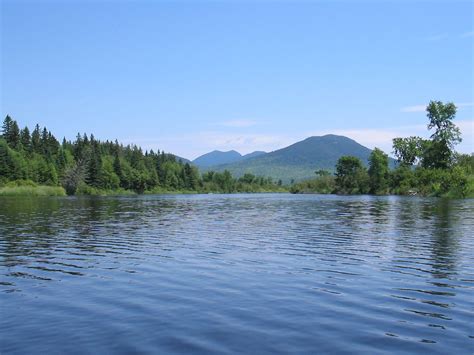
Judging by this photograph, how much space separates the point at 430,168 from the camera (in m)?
161

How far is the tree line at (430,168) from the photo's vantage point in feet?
423

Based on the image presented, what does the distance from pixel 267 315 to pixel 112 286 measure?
24.3 ft

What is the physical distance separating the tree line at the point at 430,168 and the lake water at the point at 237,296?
107604 mm

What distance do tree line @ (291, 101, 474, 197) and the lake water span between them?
108 meters

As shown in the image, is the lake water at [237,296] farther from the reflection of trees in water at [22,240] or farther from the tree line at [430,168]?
the tree line at [430,168]

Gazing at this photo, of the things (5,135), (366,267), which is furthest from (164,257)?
(5,135)

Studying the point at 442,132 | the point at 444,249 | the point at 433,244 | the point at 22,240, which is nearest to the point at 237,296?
the point at 444,249

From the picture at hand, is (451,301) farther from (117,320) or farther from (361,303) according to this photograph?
(117,320)

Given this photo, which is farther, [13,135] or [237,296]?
[13,135]

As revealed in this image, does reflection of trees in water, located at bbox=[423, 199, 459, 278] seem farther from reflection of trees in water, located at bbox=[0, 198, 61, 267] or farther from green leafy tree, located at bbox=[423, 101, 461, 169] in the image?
green leafy tree, located at bbox=[423, 101, 461, 169]

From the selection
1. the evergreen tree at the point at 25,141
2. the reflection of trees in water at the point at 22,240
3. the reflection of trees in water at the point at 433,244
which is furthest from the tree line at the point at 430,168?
the evergreen tree at the point at 25,141

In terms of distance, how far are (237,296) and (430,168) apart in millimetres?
160340

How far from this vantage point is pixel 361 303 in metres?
15.8

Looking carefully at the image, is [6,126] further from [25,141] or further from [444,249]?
[444,249]
